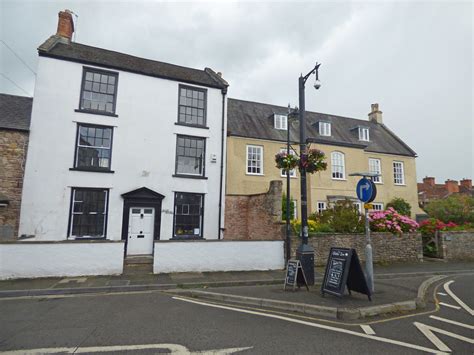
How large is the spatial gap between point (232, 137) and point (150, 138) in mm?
6261

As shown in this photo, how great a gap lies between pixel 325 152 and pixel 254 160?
20.5 feet

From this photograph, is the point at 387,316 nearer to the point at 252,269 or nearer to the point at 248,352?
the point at 248,352

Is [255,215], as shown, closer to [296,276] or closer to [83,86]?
[296,276]

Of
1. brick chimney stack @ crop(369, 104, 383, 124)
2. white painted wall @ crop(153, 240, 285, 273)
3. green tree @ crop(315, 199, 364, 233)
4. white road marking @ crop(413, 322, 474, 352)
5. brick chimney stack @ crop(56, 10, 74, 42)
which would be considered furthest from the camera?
brick chimney stack @ crop(369, 104, 383, 124)

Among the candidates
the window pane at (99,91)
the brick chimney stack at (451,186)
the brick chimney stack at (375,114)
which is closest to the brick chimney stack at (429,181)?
the brick chimney stack at (451,186)

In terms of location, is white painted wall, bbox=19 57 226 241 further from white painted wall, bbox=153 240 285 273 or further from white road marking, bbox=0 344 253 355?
white road marking, bbox=0 344 253 355

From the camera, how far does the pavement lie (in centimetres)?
620

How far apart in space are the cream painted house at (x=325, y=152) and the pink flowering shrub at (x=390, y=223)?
611 centimetres

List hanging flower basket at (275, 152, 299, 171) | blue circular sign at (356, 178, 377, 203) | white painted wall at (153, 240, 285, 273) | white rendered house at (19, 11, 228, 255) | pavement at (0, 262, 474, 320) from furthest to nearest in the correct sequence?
white rendered house at (19, 11, 228, 255)
white painted wall at (153, 240, 285, 273)
hanging flower basket at (275, 152, 299, 171)
blue circular sign at (356, 178, 377, 203)
pavement at (0, 262, 474, 320)

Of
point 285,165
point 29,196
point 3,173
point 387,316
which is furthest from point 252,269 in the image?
point 3,173

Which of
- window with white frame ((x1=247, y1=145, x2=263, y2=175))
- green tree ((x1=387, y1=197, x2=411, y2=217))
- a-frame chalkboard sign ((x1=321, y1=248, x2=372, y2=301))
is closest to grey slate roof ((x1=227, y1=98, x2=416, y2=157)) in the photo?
window with white frame ((x1=247, y1=145, x2=263, y2=175))

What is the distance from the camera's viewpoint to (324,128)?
74.3ft

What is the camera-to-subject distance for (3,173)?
11750 millimetres

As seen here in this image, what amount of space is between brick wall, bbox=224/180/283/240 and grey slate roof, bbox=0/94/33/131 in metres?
10.5
